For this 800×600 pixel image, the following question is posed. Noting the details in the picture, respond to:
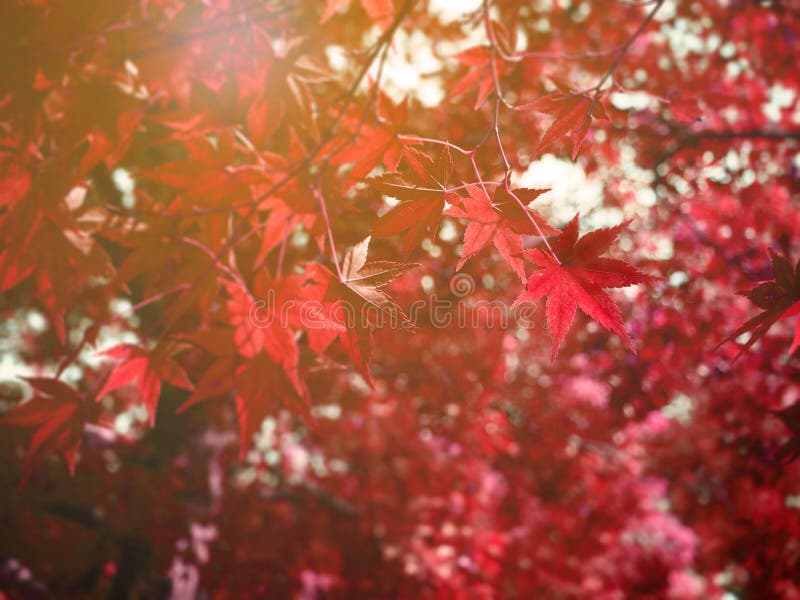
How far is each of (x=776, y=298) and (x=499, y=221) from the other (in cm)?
51

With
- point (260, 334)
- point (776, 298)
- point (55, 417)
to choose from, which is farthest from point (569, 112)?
point (55, 417)

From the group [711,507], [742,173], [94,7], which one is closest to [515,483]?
[711,507]

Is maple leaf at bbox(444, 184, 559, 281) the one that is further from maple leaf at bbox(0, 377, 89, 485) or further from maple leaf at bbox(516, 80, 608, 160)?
maple leaf at bbox(0, 377, 89, 485)

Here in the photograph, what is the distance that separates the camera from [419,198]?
2.91 ft

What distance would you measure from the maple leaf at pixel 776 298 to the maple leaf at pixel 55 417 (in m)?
1.43

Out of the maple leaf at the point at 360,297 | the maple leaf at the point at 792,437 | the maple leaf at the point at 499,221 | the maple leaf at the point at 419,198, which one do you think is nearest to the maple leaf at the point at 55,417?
the maple leaf at the point at 360,297

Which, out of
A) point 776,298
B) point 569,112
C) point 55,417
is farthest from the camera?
point 55,417

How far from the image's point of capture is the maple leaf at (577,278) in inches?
31.5

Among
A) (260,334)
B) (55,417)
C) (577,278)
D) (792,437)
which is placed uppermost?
(577,278)

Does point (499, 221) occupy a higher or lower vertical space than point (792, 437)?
higher

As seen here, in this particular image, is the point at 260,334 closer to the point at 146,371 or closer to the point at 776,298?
the point at 146,371

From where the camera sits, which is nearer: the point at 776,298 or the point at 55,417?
the point at 776,298

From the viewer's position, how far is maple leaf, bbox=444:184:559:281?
85 centimetres

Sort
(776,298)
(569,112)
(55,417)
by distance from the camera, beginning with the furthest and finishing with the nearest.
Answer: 1. (55,417)
2. (569,112)
3. (776,298)
